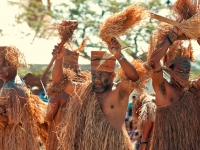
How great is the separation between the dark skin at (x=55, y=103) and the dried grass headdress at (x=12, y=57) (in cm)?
51

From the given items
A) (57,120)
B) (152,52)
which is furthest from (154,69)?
(57,120)

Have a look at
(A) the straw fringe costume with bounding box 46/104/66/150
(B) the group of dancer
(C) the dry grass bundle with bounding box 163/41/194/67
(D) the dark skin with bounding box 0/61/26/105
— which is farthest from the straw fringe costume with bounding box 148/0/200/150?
(D) the dark skin with bounding box 0/61/26/105

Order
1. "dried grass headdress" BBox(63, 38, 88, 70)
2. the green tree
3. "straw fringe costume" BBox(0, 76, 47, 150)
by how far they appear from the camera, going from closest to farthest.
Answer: "straw fringe costume" BBox(0, 76, 47, 150) < "dried grass headdress" BBox(63, 38, 88, 70) < the green tree

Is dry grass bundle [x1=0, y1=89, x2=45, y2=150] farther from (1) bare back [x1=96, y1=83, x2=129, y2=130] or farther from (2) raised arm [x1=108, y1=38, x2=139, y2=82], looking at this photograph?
(2) raised arm [x1=108, y1=38, x2=139, y2=82]

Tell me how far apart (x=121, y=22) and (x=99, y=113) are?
2.66ft

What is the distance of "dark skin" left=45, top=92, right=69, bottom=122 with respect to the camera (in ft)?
20.8

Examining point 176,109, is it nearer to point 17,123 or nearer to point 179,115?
point 179,115

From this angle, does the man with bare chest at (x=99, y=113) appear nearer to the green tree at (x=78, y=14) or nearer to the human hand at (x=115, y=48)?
the human hand at (x=115, y=48)

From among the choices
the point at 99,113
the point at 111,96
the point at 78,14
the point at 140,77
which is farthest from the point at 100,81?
the point at 78,14

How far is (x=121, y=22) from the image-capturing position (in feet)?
15.5

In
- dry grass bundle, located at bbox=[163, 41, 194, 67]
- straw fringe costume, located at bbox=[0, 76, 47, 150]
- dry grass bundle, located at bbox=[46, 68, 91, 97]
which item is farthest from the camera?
straw fringe costume, located at bbox=[0, 76, 47, 150]

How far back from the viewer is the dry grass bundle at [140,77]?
4.81 m

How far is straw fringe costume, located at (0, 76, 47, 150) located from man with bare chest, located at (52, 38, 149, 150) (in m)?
0.98

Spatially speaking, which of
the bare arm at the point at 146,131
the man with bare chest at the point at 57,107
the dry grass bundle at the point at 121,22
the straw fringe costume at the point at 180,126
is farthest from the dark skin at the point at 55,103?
the dry grass bundle at the point at 121,22
